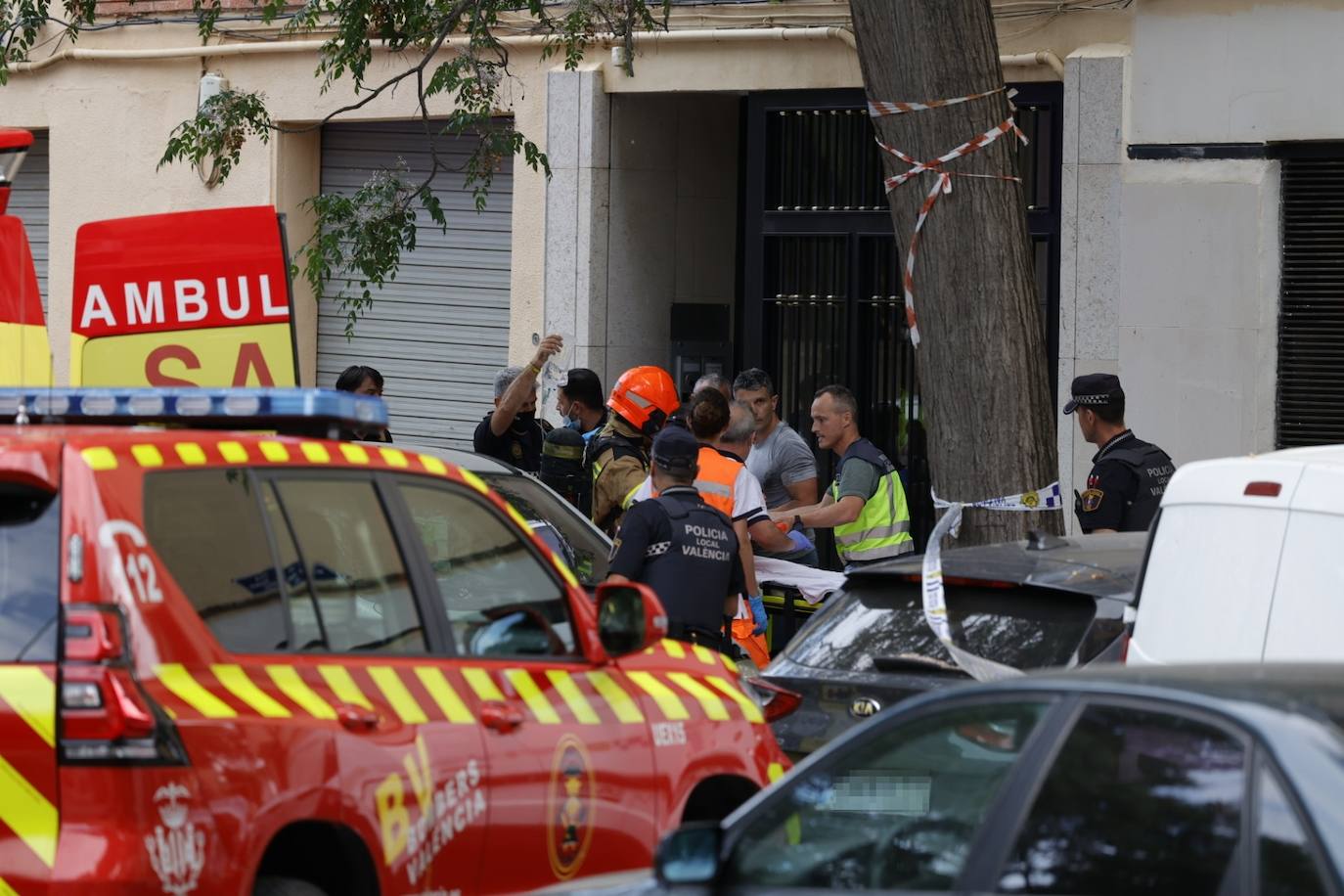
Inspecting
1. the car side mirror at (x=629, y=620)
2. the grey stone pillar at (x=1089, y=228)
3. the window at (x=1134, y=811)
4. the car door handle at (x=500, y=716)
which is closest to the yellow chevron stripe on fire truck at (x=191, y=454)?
the car door handle at (x=500, y=716)

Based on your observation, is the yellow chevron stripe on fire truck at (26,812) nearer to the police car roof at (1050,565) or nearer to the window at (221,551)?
the window at (221,551)

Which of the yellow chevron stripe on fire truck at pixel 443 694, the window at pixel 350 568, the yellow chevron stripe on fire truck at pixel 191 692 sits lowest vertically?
the yellow chevron stripe on fire truck at pixel 443 694

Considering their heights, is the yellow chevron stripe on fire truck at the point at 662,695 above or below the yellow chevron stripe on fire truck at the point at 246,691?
below

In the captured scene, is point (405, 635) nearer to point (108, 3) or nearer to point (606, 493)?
point (606, 493)

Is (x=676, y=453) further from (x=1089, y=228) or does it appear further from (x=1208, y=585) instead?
(x=1089, y=228)

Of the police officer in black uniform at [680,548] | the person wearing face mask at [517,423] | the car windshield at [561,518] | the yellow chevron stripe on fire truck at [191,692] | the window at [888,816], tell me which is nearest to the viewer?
the window at [888,816]

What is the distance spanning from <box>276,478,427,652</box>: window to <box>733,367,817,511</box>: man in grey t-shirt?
608 centimetres

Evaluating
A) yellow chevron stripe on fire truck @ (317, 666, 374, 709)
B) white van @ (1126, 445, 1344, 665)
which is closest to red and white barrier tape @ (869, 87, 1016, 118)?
white van @ (1126, 445, 1344, 665)

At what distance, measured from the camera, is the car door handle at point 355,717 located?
4809 millimetres

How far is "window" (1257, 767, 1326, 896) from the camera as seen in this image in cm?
308

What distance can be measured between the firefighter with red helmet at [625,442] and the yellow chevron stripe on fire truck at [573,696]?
421 cm

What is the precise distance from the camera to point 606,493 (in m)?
9.80

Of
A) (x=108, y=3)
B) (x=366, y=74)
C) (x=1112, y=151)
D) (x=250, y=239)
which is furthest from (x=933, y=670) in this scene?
(x=108, y=3)

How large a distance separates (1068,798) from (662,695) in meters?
2.43
